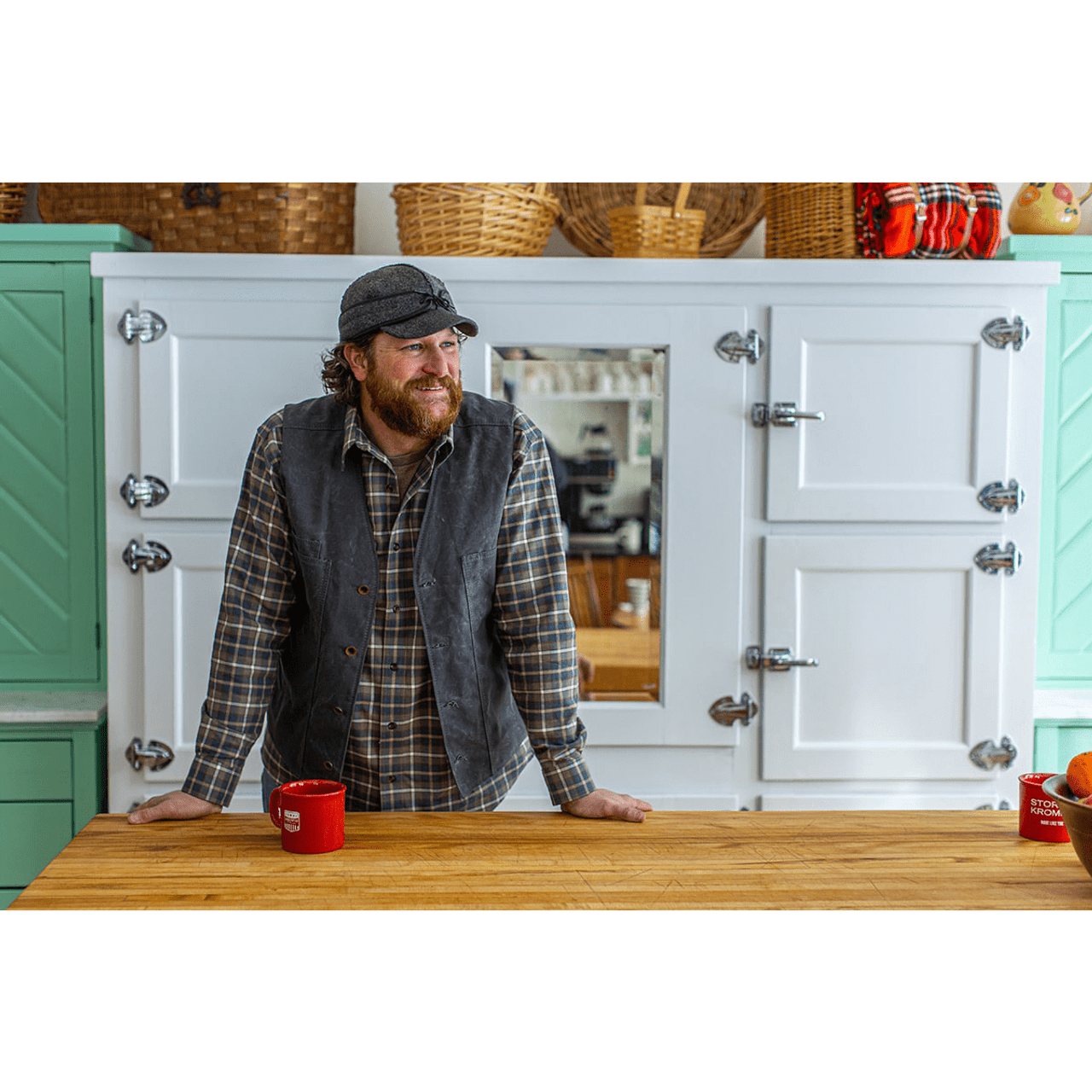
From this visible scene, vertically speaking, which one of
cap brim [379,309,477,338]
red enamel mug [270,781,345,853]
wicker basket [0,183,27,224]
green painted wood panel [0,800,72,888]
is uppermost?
wicker basket [0,183,27,224]

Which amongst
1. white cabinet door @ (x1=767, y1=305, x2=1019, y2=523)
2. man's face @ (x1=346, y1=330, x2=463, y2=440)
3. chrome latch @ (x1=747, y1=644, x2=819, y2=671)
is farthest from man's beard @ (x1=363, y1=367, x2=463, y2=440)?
chrome latch @ (x1=747, y1=644, x2=819, y2=671)

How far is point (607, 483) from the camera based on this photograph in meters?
2.83

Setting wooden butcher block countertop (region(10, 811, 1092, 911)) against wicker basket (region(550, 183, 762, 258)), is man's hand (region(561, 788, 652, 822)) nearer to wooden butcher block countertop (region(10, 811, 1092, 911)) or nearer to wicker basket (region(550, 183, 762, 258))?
wooden butcher block countertop (region(10, 811, 1092, 911))

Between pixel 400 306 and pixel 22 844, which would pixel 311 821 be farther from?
pixel 22 844

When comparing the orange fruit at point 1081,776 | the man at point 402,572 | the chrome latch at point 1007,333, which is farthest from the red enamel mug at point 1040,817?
the chrome latch at point 1007,333

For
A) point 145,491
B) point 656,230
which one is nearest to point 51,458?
point 145,491

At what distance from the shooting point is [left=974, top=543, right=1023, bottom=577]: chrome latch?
9.04ft

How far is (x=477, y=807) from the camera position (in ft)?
6.87

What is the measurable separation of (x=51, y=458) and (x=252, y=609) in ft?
3.93

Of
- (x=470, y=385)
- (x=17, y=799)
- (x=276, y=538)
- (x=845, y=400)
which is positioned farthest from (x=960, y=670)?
(x=17, y=799)

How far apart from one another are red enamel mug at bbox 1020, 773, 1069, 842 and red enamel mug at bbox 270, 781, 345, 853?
1.05 metres

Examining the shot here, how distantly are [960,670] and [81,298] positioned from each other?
Answer: 245 cm

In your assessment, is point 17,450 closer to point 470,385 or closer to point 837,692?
point 470,385

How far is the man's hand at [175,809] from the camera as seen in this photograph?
172cm
